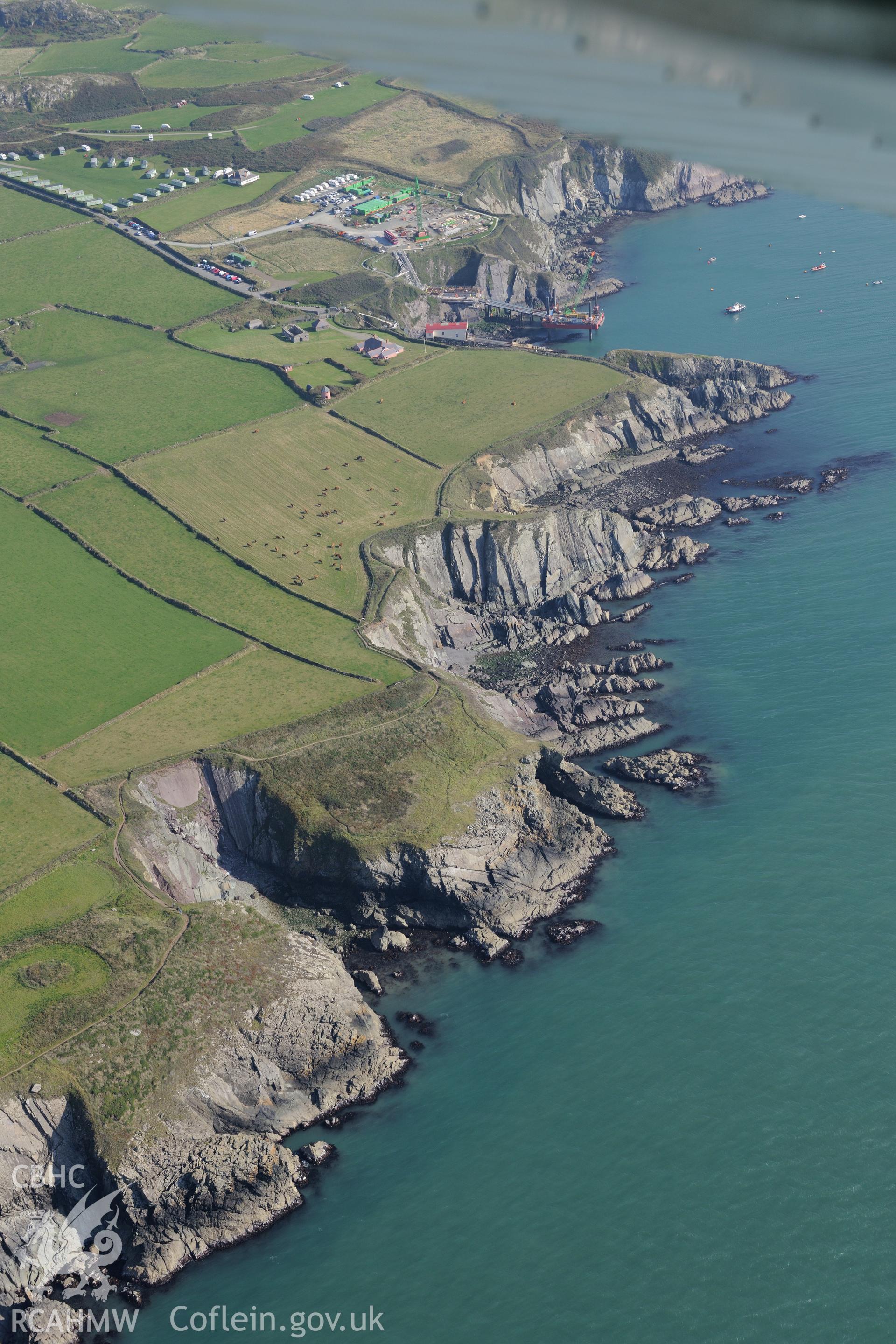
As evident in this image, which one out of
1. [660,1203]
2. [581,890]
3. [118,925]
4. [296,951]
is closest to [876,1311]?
[660,1203]

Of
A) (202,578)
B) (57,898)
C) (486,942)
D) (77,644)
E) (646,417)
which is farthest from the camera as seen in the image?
(646,417)

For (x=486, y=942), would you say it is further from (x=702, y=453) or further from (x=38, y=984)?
(x=702, y=453)

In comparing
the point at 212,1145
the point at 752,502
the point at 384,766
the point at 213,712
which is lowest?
the point at 212,1145

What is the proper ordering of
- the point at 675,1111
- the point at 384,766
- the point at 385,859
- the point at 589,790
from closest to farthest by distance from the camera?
the point at 675,1111 < the point at 385,859 < the point at 384,766 < the point at 589,790

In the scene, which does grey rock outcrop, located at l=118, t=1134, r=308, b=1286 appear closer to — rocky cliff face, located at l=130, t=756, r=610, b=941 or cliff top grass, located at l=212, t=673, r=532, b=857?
rocky cliff face, located at l=130, t=756, r=610, b=941

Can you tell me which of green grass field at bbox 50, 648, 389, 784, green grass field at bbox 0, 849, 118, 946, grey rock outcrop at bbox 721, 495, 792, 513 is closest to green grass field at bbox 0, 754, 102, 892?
green grass field at bbox 0, 849, 118, 946

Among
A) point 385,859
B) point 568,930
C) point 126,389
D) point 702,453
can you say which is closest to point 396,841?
point 385,859
